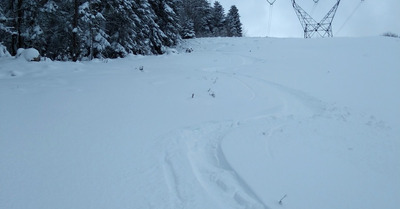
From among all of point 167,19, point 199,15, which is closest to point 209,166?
point 167,19

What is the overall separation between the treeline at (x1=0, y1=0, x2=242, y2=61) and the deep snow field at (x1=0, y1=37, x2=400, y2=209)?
17.1ft

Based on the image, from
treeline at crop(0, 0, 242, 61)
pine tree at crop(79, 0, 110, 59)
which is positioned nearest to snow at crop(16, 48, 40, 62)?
treeline at crop(0, 0, 242, 61)

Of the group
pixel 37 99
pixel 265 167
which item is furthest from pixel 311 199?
pixel 37 99

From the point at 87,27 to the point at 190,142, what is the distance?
1172 cm

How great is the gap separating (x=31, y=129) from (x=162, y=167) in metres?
2.16

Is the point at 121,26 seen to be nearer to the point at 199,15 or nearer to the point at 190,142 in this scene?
the point at 190,142

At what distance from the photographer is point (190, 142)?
3939mm

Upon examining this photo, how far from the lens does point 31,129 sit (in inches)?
142

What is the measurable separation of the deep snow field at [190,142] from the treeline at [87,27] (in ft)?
17.1

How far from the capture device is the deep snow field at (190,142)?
8.70 ft

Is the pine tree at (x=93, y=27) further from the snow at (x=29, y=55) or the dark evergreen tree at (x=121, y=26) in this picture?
Result: the snow at (x=29, y=55)

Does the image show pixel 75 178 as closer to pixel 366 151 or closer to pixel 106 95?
pixel 106 95

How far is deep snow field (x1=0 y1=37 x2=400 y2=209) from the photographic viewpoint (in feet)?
8.70

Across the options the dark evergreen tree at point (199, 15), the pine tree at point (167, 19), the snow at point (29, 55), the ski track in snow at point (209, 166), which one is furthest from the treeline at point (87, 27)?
the dark evergreen tree at point (199, 15)
